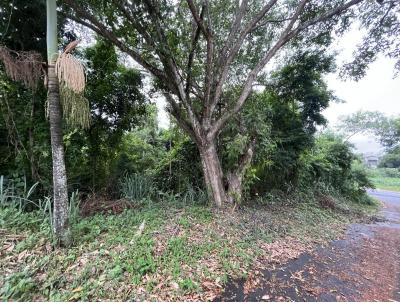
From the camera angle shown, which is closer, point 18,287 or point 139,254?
point 18,287

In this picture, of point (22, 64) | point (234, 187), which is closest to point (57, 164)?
point (22, 64)

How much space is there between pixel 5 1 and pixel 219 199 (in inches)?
190

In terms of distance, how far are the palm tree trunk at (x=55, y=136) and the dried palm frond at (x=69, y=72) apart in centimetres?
15

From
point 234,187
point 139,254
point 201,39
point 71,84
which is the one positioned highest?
point 201,39

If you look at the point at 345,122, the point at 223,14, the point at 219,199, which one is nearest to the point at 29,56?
the point at 219,199

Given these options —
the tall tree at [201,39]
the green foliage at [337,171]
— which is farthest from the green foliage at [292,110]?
the green foliage at [337,171]

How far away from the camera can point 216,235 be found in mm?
3391

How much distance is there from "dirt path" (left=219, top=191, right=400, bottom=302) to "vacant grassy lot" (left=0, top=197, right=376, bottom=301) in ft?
0.67

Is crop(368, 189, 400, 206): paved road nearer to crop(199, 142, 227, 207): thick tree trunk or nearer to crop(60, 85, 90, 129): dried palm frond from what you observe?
crop(199, 142, 227, 207): thick tree trunk

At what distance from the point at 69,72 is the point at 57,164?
1034 mm

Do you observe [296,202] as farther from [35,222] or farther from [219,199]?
[35,222]

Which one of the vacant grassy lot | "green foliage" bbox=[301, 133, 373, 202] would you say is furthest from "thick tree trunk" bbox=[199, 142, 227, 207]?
"green foliage" bbox=[301, 133, 373, 202]

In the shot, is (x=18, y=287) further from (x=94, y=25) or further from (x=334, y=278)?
(x=94, y=25)

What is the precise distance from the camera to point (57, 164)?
2574 mm
